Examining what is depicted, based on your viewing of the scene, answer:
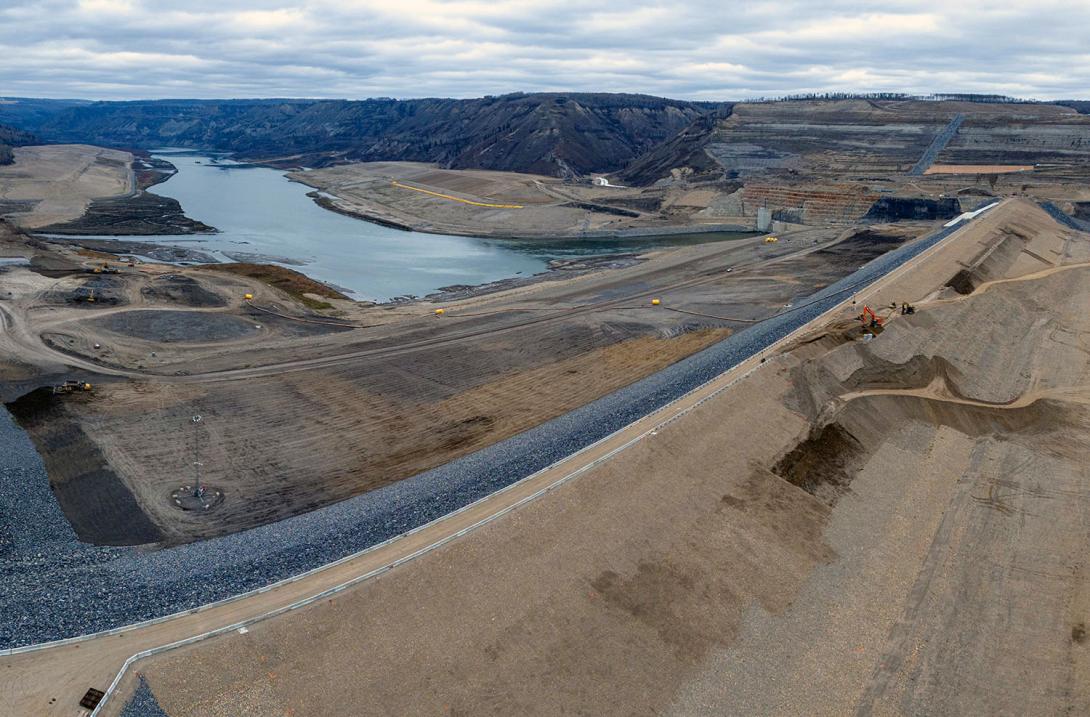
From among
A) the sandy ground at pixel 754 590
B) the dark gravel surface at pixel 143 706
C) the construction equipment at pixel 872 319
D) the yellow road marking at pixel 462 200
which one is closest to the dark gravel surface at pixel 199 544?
the sandy ground at pixel 754 590

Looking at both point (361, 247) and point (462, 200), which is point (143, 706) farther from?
point (462, 200)

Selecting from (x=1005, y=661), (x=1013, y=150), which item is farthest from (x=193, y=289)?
(x=1013, y=150)

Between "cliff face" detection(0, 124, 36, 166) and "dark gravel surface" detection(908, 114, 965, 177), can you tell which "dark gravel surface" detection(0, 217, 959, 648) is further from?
"cliff face" detection(0, 124, 36, 166)

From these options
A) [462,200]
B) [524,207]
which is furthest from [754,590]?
[462,200]

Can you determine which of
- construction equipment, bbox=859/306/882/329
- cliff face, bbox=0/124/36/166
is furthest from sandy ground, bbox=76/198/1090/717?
cliff face, bbox=0/124/36/166

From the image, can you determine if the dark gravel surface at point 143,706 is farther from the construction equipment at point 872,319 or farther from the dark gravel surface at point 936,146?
the dark gravel surface at point 936,146

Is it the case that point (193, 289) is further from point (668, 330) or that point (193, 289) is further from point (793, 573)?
point (793, 573)
